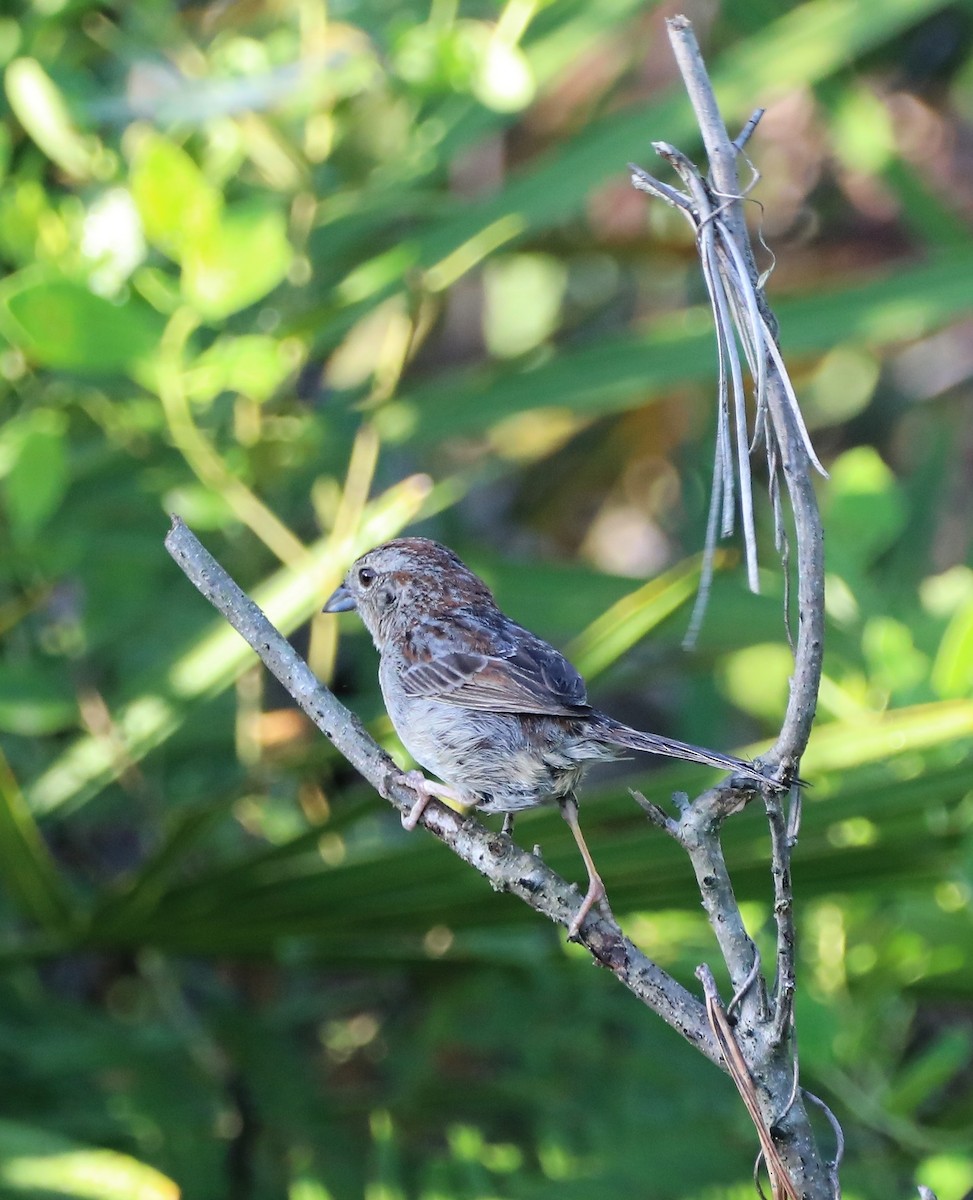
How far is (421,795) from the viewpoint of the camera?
73.5 inches

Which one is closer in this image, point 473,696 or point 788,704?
point 788,704

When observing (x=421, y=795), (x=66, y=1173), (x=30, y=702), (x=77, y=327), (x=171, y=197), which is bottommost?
(x=66, y=1173)

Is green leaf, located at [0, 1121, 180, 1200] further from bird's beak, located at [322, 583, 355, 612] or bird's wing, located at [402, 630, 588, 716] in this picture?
bird's beak, located at [322, 583, 355, 612]

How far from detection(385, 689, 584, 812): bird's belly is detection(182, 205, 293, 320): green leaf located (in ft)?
2.71

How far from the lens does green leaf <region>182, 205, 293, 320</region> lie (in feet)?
8.23

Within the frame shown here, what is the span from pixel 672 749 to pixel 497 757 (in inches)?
20.4

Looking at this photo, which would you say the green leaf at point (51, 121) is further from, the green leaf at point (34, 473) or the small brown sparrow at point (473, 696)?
the small brown sparrow at point (473, 696)

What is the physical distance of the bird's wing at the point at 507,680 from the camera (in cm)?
233

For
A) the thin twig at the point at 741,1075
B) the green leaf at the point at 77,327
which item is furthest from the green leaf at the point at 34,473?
the thin twig at the point at 741,1075

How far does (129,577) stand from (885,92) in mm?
4779

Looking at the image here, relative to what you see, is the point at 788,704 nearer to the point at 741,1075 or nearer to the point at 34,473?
the point at 741,1075

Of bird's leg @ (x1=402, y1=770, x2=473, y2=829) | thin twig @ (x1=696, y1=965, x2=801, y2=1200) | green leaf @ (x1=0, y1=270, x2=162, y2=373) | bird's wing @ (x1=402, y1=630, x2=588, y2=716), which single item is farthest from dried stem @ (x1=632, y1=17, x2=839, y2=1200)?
green leaf @ (x1=0, y1=270, x2=162, y2=373)

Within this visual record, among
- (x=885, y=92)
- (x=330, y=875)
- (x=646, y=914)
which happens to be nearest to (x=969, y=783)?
(x=646, y=914)

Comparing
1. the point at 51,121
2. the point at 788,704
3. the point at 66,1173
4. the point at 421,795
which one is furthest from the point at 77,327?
the point at 788,704
